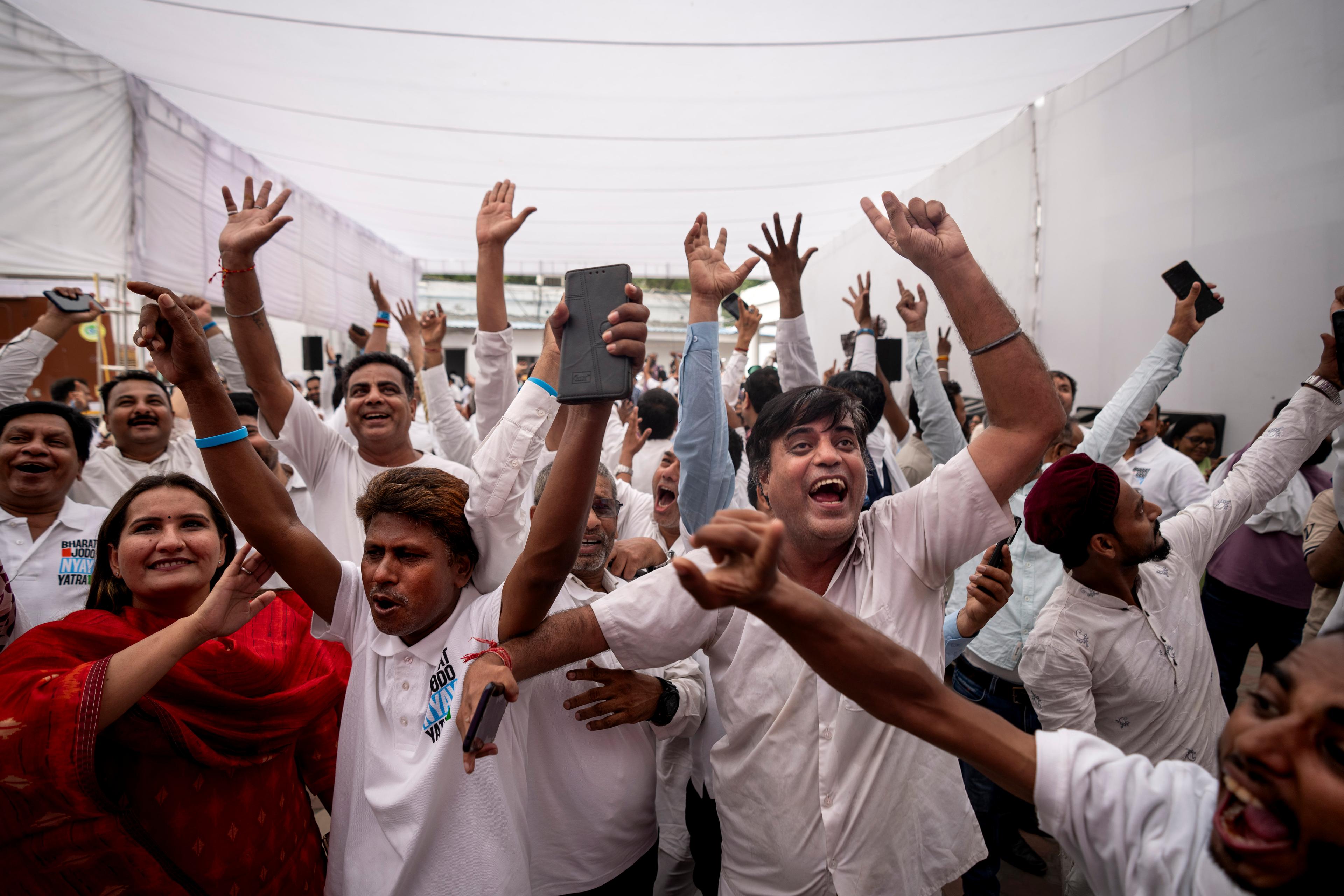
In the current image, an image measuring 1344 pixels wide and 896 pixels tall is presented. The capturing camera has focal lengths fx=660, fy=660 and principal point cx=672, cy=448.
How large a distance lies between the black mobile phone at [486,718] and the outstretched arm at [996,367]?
1.08 metres

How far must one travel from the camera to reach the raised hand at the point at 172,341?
1495 millimetres

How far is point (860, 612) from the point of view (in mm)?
1516

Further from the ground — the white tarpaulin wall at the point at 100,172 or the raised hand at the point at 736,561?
the white tarpaulin wall at the point at 100,172

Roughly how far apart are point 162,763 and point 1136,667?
2.63 m

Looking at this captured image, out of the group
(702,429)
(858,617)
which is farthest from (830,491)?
(702,429)

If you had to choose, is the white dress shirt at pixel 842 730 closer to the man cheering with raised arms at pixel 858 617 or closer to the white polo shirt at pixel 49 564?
the man cheering with raised arms at pixel 858 617

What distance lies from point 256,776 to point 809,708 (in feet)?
4.90

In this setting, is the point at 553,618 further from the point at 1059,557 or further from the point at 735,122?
the point at 735,122

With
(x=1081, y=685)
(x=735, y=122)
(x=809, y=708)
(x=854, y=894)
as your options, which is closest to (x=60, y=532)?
(x=809, y=708)

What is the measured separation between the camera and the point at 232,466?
1.57 meters

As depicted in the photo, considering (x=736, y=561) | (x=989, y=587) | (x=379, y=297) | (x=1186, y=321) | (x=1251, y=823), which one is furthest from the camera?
(x=379, y=297)

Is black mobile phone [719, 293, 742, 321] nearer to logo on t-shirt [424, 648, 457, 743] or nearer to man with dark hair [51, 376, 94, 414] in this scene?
logo on t-shirt [424, 648, 457, 743]

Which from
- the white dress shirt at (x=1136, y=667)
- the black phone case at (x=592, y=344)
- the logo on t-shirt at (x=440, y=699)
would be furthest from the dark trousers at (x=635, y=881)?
the black phone case at (x=592, y=344)

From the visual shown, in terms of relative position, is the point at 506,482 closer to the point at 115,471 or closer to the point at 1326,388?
the point at 1326,388
